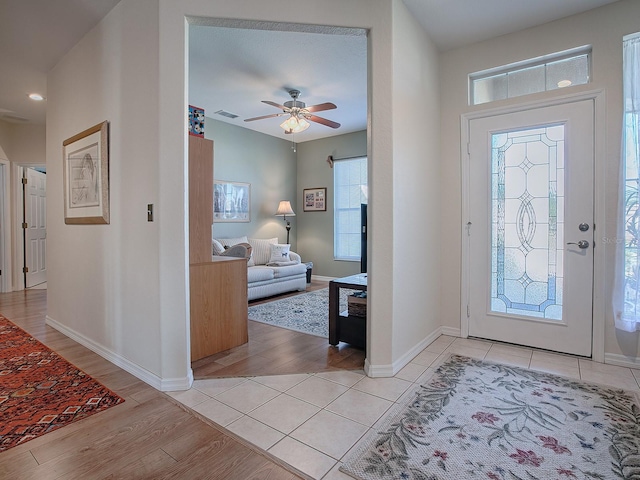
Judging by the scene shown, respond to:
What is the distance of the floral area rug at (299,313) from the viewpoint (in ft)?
11.9

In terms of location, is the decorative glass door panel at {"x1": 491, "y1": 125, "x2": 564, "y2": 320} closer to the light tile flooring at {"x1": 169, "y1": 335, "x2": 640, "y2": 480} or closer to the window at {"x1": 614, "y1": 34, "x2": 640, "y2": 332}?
the window at {"x1": 614, "y1": 34, "x2": 640, "y2": 332}

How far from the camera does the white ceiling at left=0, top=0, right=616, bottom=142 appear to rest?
2.61 meters

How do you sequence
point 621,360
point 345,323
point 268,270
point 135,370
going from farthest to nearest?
point 268,270 → point 345,323 → point 621,360 → point 135,370

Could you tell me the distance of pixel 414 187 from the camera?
2.78 metres

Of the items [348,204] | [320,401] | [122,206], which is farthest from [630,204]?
[348,204]

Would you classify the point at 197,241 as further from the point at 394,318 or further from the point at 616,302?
the point at 616,302

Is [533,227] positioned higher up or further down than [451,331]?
higher up

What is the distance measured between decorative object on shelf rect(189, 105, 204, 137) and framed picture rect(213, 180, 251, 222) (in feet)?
9.47

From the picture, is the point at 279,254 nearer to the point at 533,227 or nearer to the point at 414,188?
the point at 414,188

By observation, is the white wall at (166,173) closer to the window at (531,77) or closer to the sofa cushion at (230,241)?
the window at (531,77)

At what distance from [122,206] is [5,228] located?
15.8 feet

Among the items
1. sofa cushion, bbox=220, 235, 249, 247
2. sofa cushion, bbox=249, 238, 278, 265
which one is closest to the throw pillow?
sofa cushion, bbox=249, 238, 278, 265

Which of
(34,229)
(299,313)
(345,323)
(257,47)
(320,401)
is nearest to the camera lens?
(320,401)

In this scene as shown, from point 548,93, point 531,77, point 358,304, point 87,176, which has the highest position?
point 531,77
